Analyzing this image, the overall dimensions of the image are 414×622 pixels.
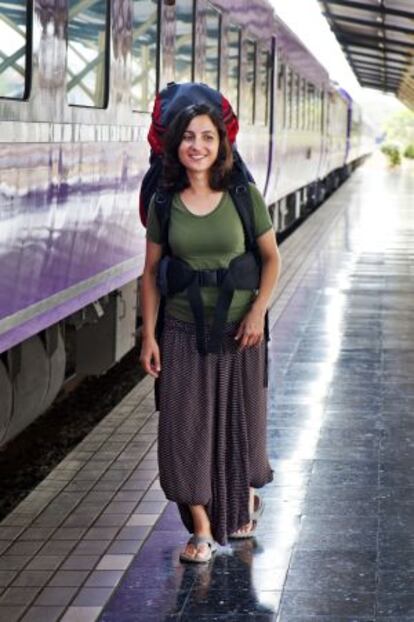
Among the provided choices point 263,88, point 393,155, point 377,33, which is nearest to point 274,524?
point 263,88

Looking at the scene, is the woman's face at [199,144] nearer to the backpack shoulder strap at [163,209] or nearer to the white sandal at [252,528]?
the backpack shoulder strap at [163,209]

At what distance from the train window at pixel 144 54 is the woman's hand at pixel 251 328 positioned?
9.84ft

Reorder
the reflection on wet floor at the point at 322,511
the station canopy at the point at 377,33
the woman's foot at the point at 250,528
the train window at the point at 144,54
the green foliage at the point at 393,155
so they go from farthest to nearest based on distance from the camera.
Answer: the green foliage at the point at 393,155 → the station canopy at the point at 377,33 → the train window at the point at 144,54 → the woman's foot at the point at 250,528 → the reflection on wet floor at the point at 322,511

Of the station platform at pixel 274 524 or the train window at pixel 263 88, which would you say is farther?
the train window at pixel 263 88

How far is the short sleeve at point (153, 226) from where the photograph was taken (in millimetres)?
5246

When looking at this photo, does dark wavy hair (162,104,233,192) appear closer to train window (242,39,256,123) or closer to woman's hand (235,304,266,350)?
woman's hand (235,304,266,350)

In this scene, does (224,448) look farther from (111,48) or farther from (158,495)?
(111,48)

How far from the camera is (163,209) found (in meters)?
5.20

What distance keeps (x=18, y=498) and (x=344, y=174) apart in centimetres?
3903

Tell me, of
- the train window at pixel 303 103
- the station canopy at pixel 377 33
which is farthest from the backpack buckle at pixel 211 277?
the station canopy at pixel 377 33

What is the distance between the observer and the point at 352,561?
17.6ft

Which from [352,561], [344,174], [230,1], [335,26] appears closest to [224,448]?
[352,561]

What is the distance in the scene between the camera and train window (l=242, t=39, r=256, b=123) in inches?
538

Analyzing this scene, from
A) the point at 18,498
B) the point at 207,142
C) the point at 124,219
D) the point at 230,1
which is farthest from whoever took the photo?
the point at 230,1
